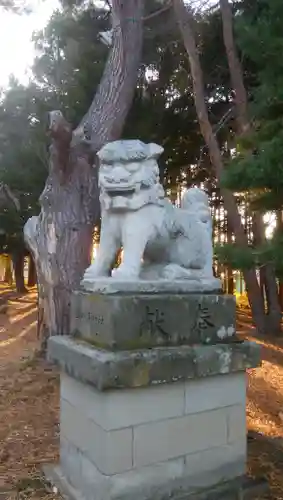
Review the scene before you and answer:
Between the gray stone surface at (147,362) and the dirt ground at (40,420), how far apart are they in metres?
0.73

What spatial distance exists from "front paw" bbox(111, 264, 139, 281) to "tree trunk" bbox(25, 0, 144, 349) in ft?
10.1

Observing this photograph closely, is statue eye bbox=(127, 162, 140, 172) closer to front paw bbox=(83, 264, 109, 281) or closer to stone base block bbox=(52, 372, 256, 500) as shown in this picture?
front paw bbox=(83, 264, 109, 281)

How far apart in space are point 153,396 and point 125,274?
0.59 meters

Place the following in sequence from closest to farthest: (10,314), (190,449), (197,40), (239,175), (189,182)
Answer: (190,449) < (239,175) < (197,40) < (189,182) < (10,314)

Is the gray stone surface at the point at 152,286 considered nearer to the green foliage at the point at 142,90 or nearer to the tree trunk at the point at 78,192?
the tree trunk at the point at 78,192

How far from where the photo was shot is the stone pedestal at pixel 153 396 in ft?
6.97

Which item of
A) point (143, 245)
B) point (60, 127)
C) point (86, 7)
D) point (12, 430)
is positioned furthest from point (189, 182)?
point (143, 245)

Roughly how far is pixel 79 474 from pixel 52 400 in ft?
6.98

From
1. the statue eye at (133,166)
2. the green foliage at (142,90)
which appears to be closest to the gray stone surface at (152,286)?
the statue eye at (133,166)

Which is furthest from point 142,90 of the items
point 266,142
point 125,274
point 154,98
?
point 125,274

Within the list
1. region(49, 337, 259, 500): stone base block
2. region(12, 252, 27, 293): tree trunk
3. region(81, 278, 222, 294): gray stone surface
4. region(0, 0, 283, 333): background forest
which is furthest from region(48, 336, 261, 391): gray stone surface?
region(12, 252, 27, 293): tree trunk

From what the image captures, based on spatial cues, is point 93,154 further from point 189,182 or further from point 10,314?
point 10,314

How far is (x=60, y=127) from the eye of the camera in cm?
451

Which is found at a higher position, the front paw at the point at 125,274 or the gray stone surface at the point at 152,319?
the front paw at the point at 125,274
